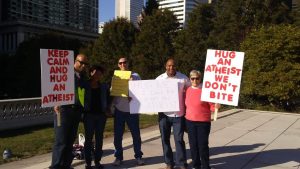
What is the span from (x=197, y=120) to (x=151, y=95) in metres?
1.05

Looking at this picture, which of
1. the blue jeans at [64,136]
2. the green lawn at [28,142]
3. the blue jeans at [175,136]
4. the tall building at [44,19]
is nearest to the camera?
the blue jeans at [64,136]

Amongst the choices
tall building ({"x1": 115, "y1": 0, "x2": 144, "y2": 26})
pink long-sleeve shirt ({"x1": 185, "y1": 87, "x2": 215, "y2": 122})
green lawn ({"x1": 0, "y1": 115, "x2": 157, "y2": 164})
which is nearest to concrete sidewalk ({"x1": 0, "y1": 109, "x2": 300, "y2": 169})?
green lawn ({"x1": 0, "y1": 115, "x2": 157, "y2": 164})

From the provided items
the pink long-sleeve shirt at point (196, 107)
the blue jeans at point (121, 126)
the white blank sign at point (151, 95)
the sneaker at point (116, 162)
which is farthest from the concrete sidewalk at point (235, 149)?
the pink long-sleeve shirt at point (196, 107)

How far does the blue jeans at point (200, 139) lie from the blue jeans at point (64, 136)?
192 cm

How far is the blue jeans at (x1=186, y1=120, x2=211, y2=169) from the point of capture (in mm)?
7668

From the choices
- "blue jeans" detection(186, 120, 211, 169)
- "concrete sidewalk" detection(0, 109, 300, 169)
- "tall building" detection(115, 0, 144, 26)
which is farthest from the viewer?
"tall building" detection(115, 0, 144, 26)

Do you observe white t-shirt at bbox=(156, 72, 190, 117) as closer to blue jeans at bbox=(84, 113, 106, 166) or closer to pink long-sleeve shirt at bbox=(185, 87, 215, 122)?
pink long-sleeve shirt at bbox=(185, 87, 215, 122)

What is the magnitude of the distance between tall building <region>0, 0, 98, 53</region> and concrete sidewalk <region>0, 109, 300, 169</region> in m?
72.9

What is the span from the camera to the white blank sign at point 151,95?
26.4 feet

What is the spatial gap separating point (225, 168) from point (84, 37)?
99780 mm

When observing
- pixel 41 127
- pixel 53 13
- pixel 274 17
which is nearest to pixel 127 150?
pixel 41 127

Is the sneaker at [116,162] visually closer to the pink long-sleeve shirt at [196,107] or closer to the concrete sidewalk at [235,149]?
the concrete sidewalk at [235,149]

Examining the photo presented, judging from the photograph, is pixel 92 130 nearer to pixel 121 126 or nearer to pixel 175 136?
pixel 121 126

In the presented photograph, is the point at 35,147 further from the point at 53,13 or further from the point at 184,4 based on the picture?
the point at 53,13
